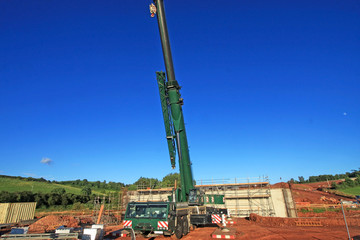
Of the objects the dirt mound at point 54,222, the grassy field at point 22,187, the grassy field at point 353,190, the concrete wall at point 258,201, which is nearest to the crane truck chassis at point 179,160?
the concrete wall at point 258,201

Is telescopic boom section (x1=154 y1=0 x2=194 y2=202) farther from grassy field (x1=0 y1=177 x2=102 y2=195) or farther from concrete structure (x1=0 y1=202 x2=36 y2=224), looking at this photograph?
grassy field (x1=0 y1=177 x2=102 y2=195)

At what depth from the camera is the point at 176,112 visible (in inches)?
621

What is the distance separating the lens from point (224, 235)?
10.8 m

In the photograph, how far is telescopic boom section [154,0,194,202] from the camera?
15305 mm

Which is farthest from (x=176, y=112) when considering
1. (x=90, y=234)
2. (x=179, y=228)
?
(x=90, y=234)

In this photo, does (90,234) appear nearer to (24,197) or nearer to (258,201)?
(258,201)

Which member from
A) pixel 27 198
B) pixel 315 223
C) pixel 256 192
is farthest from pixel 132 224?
pixel 27 198

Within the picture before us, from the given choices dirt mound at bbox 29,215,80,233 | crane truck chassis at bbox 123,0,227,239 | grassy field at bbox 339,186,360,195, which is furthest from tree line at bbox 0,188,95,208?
grassy field at bbox 339,186,360,195

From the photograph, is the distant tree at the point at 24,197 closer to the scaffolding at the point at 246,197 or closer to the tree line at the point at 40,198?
the tree line at the point at 40,198

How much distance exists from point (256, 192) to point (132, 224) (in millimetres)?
19533

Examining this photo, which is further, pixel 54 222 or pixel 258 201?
pixel 258 201

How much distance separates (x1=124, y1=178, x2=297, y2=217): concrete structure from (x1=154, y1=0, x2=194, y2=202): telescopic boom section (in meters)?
10.8

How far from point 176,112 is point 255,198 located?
55.0ft

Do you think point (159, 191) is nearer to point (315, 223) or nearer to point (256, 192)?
point (256, 192)
